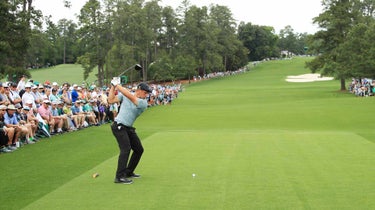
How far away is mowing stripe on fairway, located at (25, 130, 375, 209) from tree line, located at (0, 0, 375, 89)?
21.3 metres

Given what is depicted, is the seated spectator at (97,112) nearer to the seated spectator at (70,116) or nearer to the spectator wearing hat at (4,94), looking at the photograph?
the seated spectator at (70,116)

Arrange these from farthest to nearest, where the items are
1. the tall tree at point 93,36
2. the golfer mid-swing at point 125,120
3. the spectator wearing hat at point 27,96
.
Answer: the tall tree at point 93,36 < the spectator wearing hat at point 27,96 < the golfer mid-swing at point 125,120

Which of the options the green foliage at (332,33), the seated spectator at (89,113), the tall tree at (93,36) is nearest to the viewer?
the seated spectator at (89,113)

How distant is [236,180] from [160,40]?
81.9m

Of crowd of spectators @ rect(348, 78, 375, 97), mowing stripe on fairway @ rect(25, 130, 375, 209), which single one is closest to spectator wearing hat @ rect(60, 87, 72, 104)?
mowing stripe on fairway @ rect(25, 130, 375, 209)

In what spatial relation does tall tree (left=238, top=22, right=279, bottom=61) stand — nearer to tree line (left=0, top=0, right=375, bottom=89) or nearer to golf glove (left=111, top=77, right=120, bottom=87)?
tree line (left=0, top=0, right=375, bottom=89)

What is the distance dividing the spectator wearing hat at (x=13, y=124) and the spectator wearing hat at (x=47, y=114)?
227 centimetres

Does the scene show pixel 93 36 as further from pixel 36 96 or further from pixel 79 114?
pixel 36 96

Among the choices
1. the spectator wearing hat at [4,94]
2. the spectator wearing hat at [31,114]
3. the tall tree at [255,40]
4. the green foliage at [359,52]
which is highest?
the tall tree at [255,40]

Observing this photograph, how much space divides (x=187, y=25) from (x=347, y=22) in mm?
40517

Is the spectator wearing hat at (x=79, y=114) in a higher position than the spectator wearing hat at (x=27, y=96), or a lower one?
lower

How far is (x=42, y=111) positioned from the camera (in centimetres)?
1590

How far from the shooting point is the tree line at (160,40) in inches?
1394

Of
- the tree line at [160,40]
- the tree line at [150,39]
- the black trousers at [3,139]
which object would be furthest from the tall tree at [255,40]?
the black trousers at [3,139]
